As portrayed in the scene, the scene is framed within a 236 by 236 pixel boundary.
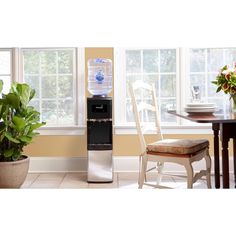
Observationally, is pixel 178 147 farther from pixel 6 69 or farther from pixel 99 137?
pixel 6 69

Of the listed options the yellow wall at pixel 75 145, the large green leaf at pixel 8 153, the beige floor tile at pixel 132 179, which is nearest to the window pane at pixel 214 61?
the yellow wall at pixel 75 145

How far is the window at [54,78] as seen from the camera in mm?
5133

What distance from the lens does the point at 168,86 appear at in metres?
5.16

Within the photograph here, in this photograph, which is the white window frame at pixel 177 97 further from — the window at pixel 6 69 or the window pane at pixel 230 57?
the window at pixel 6 69

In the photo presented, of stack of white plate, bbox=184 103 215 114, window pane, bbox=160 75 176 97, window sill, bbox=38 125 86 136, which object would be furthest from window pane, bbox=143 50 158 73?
stack of white plate, bbox=184 103 215 114

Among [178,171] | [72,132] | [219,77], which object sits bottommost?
[178,171]

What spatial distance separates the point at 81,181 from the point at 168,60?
1.97m

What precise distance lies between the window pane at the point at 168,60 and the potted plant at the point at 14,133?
186 centimetres
